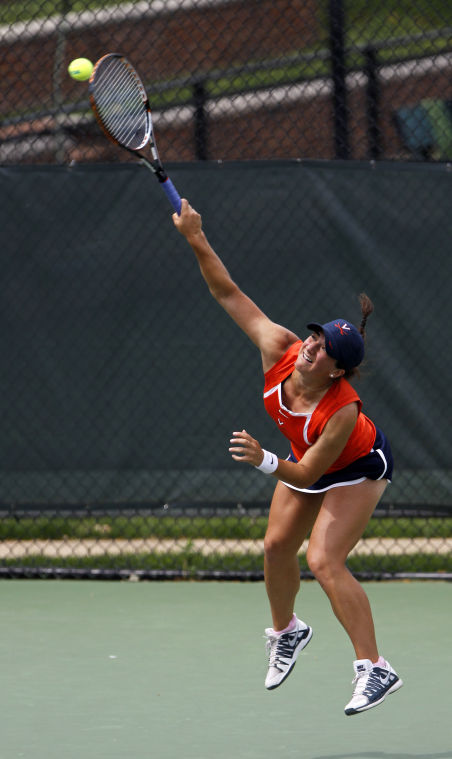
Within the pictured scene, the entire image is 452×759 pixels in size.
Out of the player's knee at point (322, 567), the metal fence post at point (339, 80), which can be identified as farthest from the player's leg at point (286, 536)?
the metal fence post at point (339, 80)

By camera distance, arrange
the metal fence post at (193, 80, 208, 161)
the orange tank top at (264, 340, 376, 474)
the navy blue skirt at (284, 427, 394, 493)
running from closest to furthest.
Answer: the orange tank top at (264, 340, 376, 474) < the navy blue skirt at (284, 427, 394, 493) < the metal fence post at (193, 80, 208, 161)

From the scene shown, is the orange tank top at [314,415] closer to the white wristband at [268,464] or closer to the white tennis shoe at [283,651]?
the white wristband at [268,464]

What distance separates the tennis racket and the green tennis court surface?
6.10 ft

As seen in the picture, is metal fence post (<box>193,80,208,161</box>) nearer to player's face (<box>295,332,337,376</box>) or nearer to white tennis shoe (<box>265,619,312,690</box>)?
player's face (<box>295,332,337,376</box>)

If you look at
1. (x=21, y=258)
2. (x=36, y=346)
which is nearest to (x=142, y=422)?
(x=36, y=346)

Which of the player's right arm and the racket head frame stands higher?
the racket head frame

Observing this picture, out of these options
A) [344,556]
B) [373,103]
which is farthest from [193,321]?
[344,556]

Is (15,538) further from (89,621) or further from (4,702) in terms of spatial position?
(4,702)

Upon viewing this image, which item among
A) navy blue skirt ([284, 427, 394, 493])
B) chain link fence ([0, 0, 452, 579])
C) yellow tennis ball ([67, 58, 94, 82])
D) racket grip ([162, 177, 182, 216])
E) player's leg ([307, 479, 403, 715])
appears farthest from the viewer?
chain link fence ([0, 0, 452, 579])

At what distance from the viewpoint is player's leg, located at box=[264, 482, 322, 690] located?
407 centimetres

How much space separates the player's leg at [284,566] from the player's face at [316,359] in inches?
20.1

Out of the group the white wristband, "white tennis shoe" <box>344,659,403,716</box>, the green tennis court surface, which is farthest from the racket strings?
"white tennis shoe" <box>344,659,403,716</box>

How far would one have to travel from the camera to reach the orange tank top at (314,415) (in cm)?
384

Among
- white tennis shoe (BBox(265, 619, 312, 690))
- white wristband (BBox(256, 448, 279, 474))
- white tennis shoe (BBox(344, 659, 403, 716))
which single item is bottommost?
white tennis shoe (BBox(344, 659, 403, 716))
